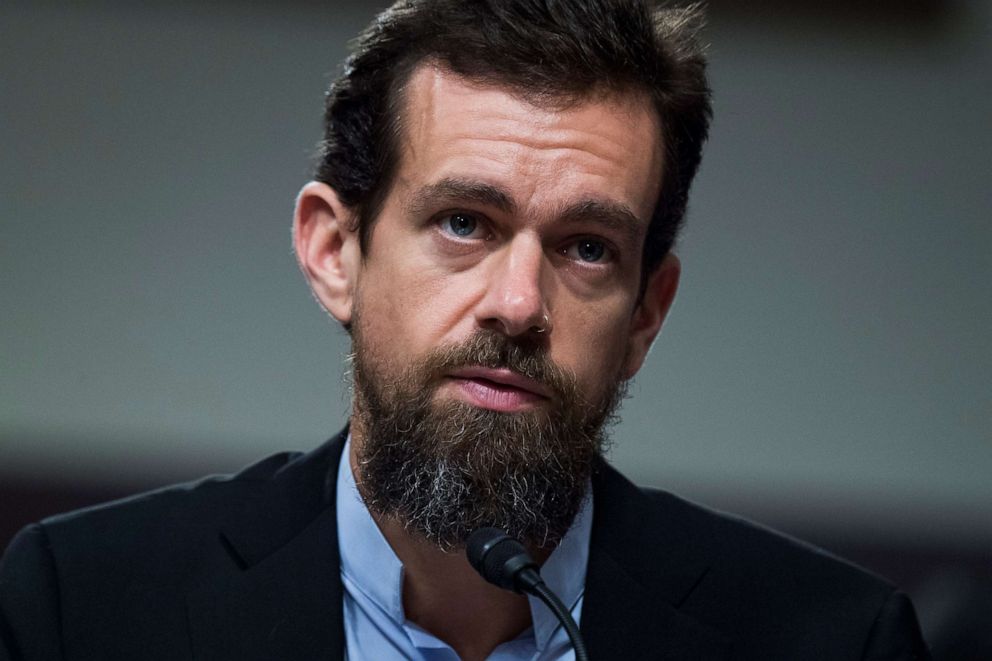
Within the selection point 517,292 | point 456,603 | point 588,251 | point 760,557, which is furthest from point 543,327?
point 760,557

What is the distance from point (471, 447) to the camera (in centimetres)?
210

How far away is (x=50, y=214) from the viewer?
3.94 meters

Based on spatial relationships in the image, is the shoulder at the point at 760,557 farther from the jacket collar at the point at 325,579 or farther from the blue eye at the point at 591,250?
the blue eye at the point at 591,250

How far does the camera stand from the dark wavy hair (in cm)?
219

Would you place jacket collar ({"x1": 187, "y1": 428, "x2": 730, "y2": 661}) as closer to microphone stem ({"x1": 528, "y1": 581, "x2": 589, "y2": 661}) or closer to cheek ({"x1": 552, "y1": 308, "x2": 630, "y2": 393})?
cheek ({"x1": 552, "y1": 308, "x2": 630, "y2": 393})

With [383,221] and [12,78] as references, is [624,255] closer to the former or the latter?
[383,221]

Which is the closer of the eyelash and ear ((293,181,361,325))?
the eyelash

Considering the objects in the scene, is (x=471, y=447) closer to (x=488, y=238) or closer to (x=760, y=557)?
(x=488, y=238)

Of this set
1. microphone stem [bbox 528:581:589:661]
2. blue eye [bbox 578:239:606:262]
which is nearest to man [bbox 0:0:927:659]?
blue eye [bbox 578:239:606:262]

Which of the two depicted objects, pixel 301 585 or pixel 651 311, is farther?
pixel 651 311

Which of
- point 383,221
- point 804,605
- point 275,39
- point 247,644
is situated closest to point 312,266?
point 383,221

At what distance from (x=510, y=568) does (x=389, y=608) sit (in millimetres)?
440

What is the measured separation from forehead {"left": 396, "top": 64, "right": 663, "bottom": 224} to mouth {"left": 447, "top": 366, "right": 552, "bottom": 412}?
25 cm

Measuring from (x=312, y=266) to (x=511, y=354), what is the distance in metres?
0.51
